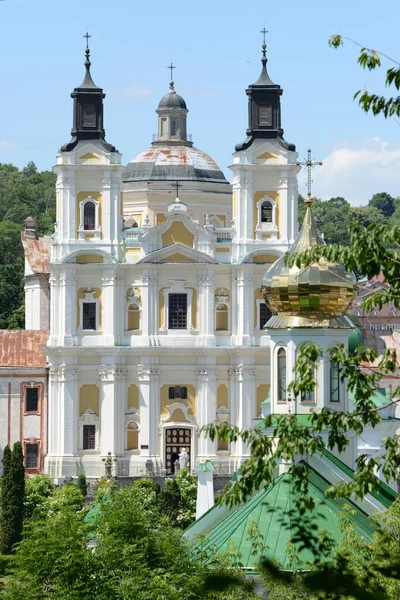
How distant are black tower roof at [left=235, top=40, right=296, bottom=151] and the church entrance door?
8892 mm

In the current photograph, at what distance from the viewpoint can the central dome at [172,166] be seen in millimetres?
81000

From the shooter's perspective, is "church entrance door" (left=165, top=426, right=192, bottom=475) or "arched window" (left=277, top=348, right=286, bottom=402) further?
"church entrance door" (left=165, top=426, right=192, bottom=475)

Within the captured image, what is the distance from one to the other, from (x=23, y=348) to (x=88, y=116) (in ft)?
25.3

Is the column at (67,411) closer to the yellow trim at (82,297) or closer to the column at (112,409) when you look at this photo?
the column at (112,409)

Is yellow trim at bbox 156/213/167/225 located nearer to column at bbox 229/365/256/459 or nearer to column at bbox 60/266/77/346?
column at bbox 60/266/77/346

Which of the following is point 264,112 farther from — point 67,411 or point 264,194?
point 67,411

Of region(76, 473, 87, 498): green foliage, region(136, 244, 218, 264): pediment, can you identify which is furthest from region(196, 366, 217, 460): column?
region(76, 473, 87, 498): green foliage

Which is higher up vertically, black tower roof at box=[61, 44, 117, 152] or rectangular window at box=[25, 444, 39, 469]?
black tower roof at box=[61, 44, 117, 152]

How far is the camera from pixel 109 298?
7256cm

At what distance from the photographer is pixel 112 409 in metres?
72.1

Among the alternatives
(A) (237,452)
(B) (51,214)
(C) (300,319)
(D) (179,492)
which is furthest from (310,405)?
(B) (51,214)

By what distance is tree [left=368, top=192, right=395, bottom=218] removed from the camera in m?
165

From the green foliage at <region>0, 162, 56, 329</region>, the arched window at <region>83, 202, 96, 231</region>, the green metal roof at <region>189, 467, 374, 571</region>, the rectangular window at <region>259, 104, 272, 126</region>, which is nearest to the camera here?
the green metal roof at <region>189, 467, 374, 571</region>

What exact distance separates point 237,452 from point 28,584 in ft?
129
